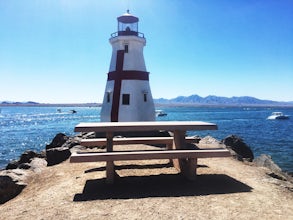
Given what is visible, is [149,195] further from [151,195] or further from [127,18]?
[127,18]

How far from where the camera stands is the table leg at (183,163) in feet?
26.7

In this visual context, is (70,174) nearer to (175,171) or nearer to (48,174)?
(48,174)

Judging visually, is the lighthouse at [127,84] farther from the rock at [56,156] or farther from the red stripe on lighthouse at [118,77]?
the rock at [56,156]

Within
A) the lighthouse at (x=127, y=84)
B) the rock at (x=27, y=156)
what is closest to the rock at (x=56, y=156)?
the rock at (x=27, y=156)

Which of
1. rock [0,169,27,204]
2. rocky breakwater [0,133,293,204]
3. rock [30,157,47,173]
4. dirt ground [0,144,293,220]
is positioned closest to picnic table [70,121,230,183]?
dirt ground [0,144,293,220]

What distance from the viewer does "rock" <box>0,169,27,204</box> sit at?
8.33 metres

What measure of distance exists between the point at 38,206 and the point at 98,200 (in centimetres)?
122

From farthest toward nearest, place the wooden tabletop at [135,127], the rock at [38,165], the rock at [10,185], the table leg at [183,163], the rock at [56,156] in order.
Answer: the rock at [56,156]
the rock at [38,165]
the rock at [10,185]
the table leg at [183,163]
the wooden tabletop at [135,127]

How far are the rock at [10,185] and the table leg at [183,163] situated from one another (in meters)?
4.29

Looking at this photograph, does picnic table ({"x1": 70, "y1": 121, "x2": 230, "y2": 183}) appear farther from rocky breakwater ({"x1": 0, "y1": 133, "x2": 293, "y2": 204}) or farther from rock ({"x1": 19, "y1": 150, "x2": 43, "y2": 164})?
rock ({"x1": 19, "y1": 150, "x2": 43, "y2": 164})

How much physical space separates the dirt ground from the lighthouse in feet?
30.6

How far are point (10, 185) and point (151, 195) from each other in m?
4.08

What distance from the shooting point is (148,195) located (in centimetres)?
704

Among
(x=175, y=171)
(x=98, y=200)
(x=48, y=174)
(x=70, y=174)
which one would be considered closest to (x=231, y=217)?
(x=98, y=200)
